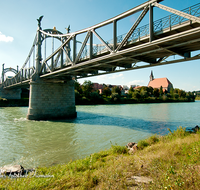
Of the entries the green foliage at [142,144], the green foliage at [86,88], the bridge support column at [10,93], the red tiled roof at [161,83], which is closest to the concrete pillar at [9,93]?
the bridge support column at [10,93]

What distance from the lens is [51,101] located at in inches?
828

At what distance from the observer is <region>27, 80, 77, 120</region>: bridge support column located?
66.1 ft

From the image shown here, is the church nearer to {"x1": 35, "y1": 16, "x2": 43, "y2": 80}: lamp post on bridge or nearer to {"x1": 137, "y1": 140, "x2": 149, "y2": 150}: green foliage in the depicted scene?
{"x1": 35, "y1": 16, "x2": 43, "y2": 80}: lamp post on bridge

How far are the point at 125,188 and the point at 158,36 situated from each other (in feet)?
29.4

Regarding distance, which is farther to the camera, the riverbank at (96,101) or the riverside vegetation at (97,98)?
the riverside vegetation at (97,98)

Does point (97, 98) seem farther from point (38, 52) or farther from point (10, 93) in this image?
point (38, 52)

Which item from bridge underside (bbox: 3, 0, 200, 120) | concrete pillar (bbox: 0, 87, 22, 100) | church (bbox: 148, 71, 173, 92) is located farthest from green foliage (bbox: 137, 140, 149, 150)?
church (bbox: 148, 71, 173, 92)

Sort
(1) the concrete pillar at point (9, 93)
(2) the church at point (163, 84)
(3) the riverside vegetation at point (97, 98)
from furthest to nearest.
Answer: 1. (2) the church at point (163, 84)
2. (1) the concrete pillar at point (9, 93)
3. (3) the riverside vegetation at point (97, 98)

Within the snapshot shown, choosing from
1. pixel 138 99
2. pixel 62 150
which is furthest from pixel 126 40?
pixel 138 99

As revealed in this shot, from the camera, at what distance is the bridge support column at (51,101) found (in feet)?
66.1

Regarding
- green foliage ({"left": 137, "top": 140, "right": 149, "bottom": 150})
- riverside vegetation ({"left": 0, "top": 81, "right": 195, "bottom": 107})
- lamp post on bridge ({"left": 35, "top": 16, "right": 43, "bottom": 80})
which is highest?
lamp post on bridge ({"left": 35, "top": 16, "right": 43, "bottom": 80})

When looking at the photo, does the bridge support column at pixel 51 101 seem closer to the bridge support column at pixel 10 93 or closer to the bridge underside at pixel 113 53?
the bridge underside at pixel 113 53

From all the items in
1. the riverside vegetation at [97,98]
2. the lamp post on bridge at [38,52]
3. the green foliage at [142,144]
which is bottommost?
the green foliage at [142,144]

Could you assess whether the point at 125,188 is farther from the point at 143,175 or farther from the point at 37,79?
the point at 37,79
